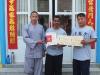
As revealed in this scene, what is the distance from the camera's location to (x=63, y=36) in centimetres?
781

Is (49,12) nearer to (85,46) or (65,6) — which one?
(65,6)

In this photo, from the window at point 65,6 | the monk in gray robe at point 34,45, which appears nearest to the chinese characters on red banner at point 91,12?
the window at point 65,6

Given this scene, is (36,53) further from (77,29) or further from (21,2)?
(21,2)

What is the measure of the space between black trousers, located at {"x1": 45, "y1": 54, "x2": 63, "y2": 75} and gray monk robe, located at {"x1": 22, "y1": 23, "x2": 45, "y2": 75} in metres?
0.16

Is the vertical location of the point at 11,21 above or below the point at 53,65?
above

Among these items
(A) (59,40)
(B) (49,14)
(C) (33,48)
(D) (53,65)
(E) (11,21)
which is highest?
(B) (49,14)

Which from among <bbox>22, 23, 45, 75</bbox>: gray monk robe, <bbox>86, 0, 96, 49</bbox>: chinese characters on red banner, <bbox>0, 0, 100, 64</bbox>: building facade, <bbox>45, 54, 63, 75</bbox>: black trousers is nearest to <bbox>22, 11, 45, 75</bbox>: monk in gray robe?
<bbox>22, 23, 45, 75</bbox>: gray monk robe

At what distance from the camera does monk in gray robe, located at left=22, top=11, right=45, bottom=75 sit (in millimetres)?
7859

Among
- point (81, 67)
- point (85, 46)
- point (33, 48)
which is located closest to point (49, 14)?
point (33, 48)

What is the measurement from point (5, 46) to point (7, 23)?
1.91 feet

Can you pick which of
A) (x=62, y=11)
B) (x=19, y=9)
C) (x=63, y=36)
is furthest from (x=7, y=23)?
(x=63, y=36)

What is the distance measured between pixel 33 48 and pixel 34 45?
0.28ft

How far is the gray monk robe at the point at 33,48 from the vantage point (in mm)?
7887

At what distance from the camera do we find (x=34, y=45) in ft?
25.8
